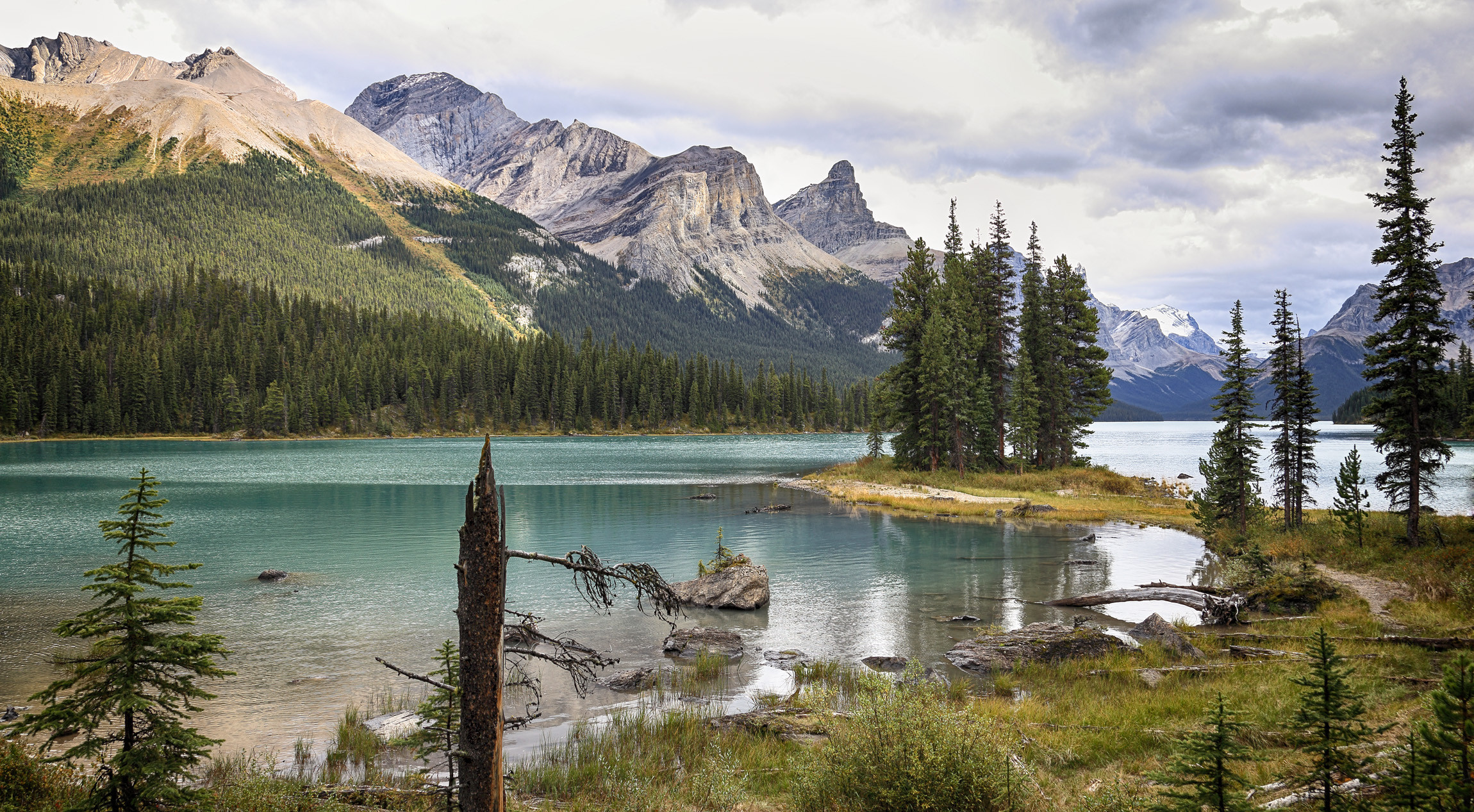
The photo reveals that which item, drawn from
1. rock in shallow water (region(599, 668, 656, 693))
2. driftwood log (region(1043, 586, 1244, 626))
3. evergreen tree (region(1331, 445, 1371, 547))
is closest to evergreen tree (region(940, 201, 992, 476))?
Answer: evergreen tree (region(1331, 445, 1371, 547))

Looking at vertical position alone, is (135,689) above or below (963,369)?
below

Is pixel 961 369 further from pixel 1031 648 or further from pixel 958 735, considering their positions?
pixel 958 735

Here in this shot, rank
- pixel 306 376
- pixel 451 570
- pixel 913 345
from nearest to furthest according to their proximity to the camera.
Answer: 1. pixel 451 570
2. pixel 913 345
3. pixel 306 376

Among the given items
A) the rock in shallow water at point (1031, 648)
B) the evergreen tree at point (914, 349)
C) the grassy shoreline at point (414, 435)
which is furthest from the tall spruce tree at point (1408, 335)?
the grassy shoreline at point (414, 435)

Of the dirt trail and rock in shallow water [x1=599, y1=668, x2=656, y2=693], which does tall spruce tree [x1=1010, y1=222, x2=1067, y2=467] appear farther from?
rock in shallow water [x1=599, y1=668, x2=656, y2=693]

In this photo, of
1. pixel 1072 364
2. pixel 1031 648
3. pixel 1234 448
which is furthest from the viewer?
pixel 1072 364

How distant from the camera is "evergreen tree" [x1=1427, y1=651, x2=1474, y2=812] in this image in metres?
5.46

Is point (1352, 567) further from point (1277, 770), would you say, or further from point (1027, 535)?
point (1277, 770)

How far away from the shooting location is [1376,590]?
2272 centimetres

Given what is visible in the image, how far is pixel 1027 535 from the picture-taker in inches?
1628

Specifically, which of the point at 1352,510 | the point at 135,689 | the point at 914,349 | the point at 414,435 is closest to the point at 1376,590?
the point at 1352,510

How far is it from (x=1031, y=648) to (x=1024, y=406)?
46807 mm

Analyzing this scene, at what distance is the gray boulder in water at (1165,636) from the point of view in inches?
710

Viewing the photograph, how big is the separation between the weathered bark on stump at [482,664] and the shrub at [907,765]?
4.15 metres
